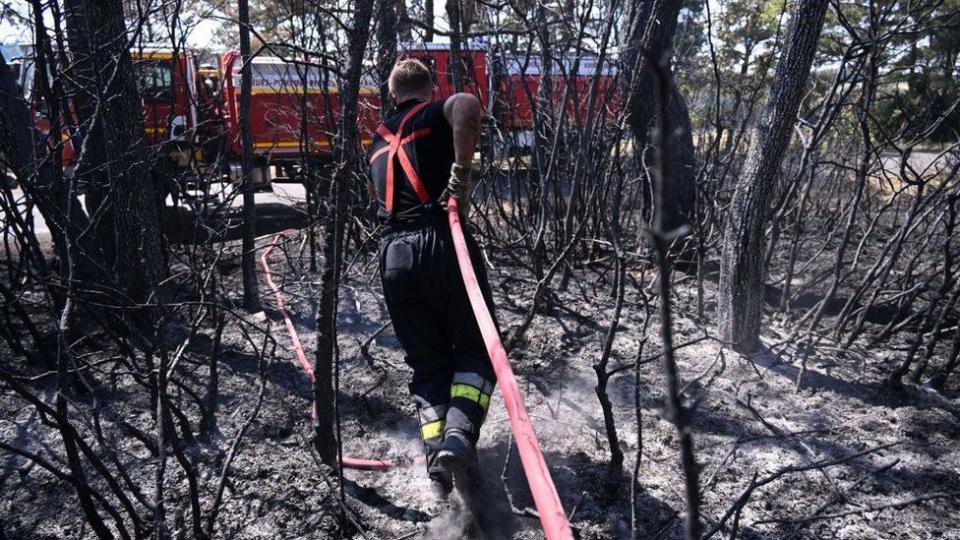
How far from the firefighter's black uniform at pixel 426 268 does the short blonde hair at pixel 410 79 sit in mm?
150

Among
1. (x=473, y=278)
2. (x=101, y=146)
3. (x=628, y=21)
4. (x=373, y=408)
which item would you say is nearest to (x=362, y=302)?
(x=373, y=408)

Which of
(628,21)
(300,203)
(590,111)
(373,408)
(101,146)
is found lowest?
(373,408)

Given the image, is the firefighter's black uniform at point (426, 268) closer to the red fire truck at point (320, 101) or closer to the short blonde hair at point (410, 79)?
the short blonde hair at point (410, 79)

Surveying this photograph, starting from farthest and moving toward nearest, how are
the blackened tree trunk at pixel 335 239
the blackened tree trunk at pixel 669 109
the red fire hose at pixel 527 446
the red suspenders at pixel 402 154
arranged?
the blackened tree trunk at pixel 669 109 → the red suspenders at pixel 402 154 → the blackened tree trunk at pixel 335 239 → the red fire hose at pixel 527 446

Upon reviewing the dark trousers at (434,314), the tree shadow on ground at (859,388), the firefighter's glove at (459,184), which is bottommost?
the tree shadow on ground at (859,388)

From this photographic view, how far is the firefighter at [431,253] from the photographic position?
2.84 metres

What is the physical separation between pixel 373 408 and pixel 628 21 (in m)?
3.67

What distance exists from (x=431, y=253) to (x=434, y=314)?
0.29m

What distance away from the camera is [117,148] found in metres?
3.04

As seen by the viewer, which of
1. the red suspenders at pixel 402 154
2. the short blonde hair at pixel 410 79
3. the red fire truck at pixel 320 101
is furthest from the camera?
the red fire truck at pixel 320 101

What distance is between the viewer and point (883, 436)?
3.10 metres

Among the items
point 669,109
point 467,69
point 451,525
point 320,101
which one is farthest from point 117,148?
point 669,109

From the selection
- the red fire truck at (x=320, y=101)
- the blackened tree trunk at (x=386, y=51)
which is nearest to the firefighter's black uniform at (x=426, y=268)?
the red fire truck at (x=320, y=101)

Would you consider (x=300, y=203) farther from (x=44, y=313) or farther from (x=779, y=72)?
(x=779, y=72)
